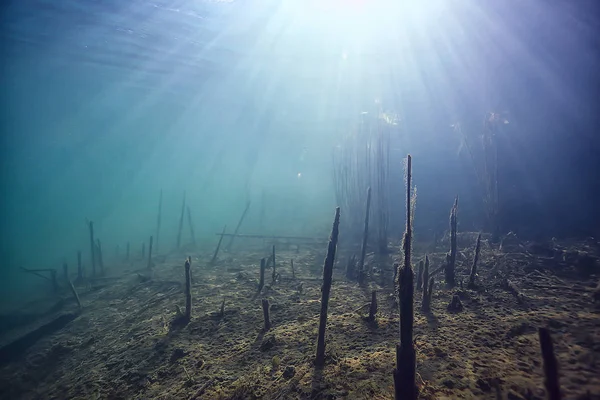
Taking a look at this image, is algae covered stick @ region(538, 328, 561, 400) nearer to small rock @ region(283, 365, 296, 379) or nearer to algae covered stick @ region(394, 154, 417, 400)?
algae covered stick @ region(394, 154, 417, 400)

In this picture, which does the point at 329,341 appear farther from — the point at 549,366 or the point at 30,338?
the point at 30,338

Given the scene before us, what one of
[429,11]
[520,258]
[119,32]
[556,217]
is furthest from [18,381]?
[429,11]

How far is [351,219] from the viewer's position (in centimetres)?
2125

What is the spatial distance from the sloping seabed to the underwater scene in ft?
0.19

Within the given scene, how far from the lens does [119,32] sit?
18.9 metres

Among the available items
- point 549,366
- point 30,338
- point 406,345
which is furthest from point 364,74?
point 30,338

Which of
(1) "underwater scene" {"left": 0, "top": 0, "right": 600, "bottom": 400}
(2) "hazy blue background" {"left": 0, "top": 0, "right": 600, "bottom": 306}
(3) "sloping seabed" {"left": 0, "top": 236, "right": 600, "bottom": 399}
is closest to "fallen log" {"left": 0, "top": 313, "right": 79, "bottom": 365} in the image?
(1) "underwater scene" {"left": 0, "top": 0, "right": 600, "bottom": 400}

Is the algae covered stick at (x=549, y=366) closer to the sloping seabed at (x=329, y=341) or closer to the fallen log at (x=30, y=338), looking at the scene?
the sloping seabed at (x=329, y=341)

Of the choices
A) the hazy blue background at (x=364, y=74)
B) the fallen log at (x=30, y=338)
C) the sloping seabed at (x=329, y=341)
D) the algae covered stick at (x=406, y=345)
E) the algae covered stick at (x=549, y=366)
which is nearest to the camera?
the algae covered stick at (x=549, y=366)

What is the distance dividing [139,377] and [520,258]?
12.2 metres

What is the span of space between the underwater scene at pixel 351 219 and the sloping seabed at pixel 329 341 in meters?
0.06

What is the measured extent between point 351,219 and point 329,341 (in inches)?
598

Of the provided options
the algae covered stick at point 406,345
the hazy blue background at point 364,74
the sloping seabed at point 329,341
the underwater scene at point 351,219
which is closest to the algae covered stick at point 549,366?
the underwater scene at point 351,219

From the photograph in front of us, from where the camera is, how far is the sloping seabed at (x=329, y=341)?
190 inches
